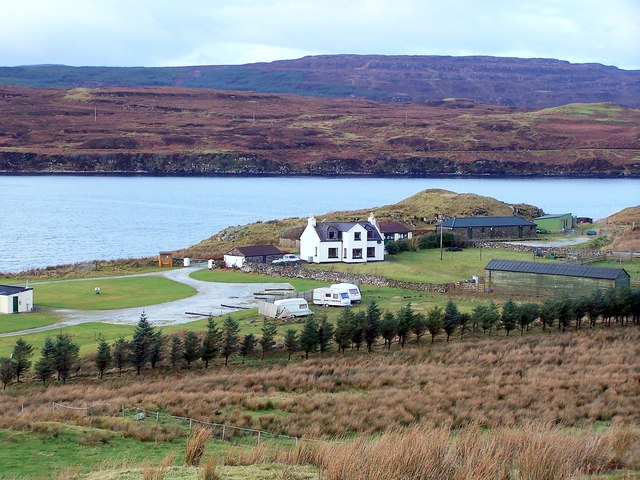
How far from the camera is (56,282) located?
158 ft

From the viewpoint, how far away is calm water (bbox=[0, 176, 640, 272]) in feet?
279

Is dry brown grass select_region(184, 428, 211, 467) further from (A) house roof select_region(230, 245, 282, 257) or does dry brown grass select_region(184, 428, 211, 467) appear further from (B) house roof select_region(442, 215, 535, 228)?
(B) house roof select_region(442, 215, 535, 228)

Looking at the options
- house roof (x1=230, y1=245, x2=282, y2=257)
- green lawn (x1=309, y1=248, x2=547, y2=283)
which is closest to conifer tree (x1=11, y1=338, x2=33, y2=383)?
green lawn (x1=309, y1=248, x2=547, y2=283)

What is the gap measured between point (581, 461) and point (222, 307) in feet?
93.1

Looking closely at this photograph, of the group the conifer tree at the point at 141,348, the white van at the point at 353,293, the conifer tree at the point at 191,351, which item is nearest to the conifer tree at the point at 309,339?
the conifer tree at the point at 191,351

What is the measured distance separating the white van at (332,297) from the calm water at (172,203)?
34.4 meters

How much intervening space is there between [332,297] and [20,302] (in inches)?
549

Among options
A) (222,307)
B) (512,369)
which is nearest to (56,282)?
(222,307)

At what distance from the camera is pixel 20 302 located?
125 ft

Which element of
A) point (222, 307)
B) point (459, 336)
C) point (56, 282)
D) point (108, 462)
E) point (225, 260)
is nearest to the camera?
point (108, 462)

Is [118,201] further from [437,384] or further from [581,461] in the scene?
[581,461]

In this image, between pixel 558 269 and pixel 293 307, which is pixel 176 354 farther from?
pixel 558 269

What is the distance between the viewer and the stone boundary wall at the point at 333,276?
44062 mm

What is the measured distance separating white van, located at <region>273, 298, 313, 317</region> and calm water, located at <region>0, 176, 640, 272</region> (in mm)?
36165
